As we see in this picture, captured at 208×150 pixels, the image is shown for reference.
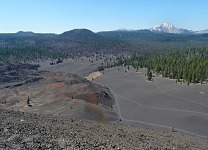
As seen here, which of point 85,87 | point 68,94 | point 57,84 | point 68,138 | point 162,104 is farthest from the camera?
Answer: point 57,84

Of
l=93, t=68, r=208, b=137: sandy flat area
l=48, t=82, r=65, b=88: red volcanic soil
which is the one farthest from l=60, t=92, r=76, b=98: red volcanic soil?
l=93, t=68, r=208, b=137: sandy flat area

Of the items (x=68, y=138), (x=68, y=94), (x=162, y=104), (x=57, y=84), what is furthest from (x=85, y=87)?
(x=68, y=138)

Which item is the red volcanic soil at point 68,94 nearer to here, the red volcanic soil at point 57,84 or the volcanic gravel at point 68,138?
the red volcanic soil at point 57,84

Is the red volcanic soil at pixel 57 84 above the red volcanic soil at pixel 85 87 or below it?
below

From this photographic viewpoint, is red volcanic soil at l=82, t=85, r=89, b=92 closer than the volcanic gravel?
No

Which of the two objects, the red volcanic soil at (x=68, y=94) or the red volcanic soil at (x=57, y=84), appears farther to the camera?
the red volcanic soil at (x=57, y=84)

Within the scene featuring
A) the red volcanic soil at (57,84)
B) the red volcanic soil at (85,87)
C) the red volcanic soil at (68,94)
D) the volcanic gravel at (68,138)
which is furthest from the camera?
the red volcanic soil at (57,84)

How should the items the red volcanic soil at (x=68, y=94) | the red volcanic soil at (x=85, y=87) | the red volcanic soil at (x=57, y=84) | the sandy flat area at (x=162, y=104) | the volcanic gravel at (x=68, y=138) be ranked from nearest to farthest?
the volcanic gravel at (x=68, y=138), the sandy flat area at (x=162, y=104), the red volcanic soil at (x=68, y=94), the red volcanic soil at (x=85, y=87), the red volcanic soil at (x=57, y=84)

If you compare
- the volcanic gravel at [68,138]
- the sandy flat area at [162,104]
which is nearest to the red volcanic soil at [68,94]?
the sandy flat area at [162,104]

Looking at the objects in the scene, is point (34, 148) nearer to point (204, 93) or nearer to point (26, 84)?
point (204, 93)

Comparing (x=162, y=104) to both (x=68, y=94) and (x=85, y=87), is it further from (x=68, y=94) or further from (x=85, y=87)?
(x=68, y=94)

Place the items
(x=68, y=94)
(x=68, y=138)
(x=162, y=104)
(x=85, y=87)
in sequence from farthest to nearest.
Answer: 1. (x=85, y=87)
2. (x=68, y=94)
3. (x=162, y=104)
4. (x=68, y=138)

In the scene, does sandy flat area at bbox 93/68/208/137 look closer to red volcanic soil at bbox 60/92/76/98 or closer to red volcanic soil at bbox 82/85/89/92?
red volcanic soil at bbox 82/85/89/92
